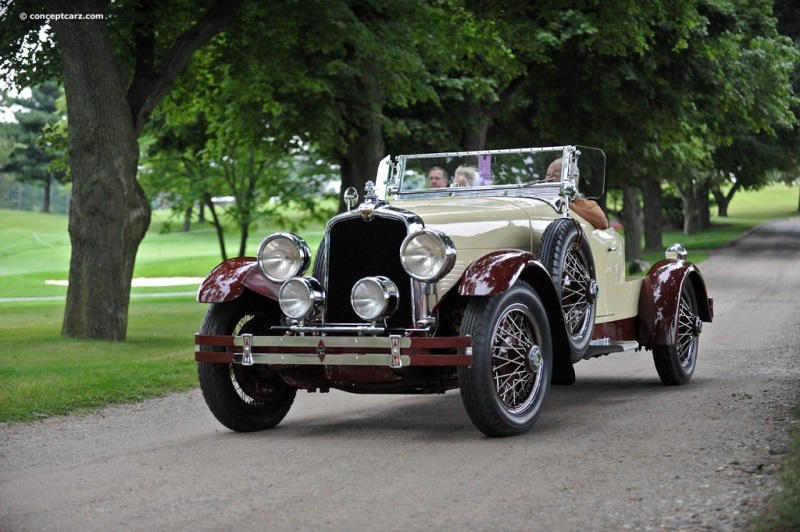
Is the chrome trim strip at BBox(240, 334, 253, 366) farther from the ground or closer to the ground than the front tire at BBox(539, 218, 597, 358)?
closer to the ground

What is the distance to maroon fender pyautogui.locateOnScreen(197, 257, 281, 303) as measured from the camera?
7.59 m

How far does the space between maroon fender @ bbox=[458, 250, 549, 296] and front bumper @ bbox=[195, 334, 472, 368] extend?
32cm

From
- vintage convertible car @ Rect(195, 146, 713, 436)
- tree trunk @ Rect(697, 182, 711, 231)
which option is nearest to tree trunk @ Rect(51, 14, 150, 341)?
vintage convertible car @ Rect(195, 146, 713, 436)

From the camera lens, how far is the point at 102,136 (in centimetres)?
1432

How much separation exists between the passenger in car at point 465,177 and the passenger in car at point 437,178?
87 mm

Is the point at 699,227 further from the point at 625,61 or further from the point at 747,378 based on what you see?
the point at 747,378

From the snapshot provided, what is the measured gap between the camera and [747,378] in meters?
10.0

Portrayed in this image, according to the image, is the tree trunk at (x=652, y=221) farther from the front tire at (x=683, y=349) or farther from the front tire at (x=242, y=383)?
the front tire at (x=242, y=383)

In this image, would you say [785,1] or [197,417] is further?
[785,1]

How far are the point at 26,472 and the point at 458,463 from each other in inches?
96.0

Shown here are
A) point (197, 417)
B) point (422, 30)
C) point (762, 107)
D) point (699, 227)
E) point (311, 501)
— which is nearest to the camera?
point (311, 501)

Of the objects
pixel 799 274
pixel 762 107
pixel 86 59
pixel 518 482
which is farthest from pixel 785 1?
pixel 518 482

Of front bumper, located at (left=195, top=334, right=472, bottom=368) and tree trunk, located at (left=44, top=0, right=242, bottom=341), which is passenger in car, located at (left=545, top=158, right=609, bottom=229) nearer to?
front bumper, located at (left=195, top=334, right=472, bottom=368)

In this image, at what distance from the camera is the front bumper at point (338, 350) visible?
6.84m
